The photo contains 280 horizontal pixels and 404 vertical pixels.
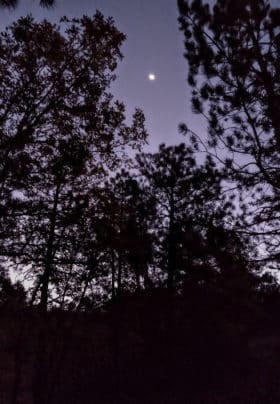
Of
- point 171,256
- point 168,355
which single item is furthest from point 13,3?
point 168,355

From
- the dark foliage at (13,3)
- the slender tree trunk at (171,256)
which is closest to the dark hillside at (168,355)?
the slender tree trunk at (171,256)

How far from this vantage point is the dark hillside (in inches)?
461

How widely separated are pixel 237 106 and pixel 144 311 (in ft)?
32.1

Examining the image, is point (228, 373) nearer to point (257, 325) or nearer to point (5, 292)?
point (257, 325)

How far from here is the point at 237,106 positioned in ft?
23.1

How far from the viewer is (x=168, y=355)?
13.4m

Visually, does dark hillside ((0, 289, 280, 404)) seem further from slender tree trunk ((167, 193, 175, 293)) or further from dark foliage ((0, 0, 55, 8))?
dark foliage ((0, 0, 55, 8))

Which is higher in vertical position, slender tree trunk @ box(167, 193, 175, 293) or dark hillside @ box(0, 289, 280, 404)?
slender tree trunk @ box(167, 193, 175, 293)

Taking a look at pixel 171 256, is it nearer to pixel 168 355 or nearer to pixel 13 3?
pixel 168 355

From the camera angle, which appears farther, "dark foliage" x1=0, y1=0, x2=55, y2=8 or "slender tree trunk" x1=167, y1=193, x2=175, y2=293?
"slender tree trunk" x1=167, y1=193, x2=175, y2=293

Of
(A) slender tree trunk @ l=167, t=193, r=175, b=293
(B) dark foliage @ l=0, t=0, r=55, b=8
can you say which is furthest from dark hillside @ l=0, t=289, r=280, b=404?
(B) dark foliage @ l=0, t=0, r=55, b=8

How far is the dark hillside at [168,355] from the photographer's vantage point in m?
11.7

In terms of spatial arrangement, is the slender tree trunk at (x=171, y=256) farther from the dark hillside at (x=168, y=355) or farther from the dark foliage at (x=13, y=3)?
the dark foliage at (x=13, y=3)

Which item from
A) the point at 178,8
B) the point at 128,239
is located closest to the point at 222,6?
the point at 178,8
